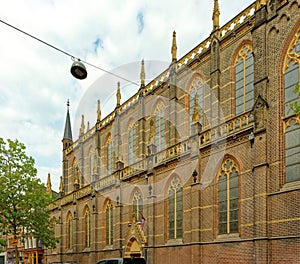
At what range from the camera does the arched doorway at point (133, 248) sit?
977 inches

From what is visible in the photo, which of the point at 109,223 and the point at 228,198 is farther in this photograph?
the point at 109,223

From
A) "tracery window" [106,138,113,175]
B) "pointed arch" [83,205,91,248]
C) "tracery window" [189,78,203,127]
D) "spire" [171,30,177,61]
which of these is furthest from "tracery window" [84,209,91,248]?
"spire" [171,30,177,61]

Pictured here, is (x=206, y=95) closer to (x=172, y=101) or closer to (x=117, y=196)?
(x=172, y=101)

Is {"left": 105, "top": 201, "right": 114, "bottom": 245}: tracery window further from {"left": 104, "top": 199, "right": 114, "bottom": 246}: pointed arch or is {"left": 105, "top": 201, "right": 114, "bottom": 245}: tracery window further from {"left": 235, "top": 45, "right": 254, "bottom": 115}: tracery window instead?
{"left": 235, "top": 45, "right": 254, "bottom": 115}: tracery window

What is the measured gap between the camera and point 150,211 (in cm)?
2331

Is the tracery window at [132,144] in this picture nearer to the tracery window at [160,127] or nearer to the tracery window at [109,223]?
the tracery window at [160,127]

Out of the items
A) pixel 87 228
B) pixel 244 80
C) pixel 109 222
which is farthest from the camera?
pixel 87 228

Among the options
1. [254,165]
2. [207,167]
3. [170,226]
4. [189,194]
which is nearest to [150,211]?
[170,226]

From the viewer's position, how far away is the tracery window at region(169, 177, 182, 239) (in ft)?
69.7

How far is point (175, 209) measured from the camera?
21688 mm

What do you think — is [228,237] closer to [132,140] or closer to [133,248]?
[133,248]

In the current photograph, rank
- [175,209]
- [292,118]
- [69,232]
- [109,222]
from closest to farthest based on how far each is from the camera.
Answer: [292,118]
[175,209]
[109,222]
[69,232]

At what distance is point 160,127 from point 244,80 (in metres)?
8.51

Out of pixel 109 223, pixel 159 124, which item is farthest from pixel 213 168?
pixel 109 223
